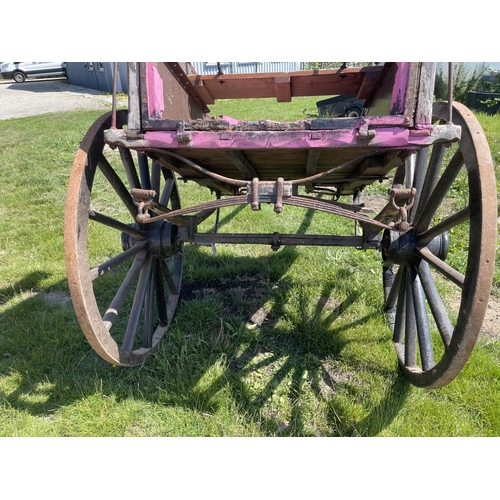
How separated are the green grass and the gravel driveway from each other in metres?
11.8

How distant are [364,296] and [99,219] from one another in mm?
2066

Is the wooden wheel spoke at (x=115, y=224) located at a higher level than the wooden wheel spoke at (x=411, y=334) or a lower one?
higher

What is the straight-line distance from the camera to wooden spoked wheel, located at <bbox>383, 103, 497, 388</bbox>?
1479mm

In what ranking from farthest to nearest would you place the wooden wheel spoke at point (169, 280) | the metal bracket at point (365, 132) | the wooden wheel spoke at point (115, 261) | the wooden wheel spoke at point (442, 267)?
the wooden wheel spoke at point (169, 280) < the wooden wheel spoke at point (115, 261) < the wooden wheel spoke at point (442, 267) < the metal bracket at point (365, 132)

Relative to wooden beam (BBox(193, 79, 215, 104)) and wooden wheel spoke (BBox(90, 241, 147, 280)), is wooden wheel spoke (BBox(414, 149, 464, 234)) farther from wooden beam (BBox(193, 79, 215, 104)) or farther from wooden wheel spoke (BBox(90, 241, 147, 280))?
wooden beam (BBox(193, 79, 215, 104))

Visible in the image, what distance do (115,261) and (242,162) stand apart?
90 cm

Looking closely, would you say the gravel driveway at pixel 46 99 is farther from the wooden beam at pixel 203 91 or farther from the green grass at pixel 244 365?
the green grass at pixel 244 365

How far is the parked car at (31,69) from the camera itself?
21.1m

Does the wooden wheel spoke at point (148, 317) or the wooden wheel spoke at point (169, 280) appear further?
the wooden wheel spoke at point (169, 280)

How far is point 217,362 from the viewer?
2414mm

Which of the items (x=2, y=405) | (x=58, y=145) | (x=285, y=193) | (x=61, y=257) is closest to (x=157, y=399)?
(x=2, y=405)

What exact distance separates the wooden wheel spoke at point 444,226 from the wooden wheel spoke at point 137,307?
1.64 meters

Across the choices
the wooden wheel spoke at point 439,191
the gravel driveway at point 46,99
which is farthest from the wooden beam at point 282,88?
the gravel driveway at point 46,99

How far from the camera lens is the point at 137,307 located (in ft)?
7.27
